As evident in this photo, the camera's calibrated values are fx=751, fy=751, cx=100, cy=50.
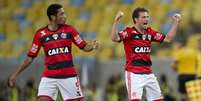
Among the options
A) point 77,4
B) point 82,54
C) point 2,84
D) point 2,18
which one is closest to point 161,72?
point 82,54

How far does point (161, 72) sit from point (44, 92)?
329 inches

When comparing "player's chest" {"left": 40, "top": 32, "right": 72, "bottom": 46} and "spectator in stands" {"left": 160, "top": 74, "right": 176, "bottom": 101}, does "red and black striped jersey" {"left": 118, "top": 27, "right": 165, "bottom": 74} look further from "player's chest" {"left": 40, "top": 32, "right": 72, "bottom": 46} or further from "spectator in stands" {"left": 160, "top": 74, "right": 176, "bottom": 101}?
"spectator in stands" {"left": 160, "top": 74, "right": 176, "bottom": 101}

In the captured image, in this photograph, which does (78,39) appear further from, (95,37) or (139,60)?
(95,37)

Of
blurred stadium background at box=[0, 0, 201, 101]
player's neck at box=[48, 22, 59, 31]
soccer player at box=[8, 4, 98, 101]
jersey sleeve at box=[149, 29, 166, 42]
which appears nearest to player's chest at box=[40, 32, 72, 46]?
soccer player at box=[8, 4, 98, 101]

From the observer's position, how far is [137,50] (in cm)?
1027

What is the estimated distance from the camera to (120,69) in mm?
18812

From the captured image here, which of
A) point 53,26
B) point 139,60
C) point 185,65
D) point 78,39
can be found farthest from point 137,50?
point 185,65

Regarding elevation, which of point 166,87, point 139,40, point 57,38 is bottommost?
point 166,87

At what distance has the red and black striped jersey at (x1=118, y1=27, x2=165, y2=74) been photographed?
1027cm

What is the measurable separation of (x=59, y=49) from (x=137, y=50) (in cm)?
107

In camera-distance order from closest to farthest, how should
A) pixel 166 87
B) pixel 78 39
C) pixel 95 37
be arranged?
pixel 78 39 < pixel 166 87 < pixel 95 37

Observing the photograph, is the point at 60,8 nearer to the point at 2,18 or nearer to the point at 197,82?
the point at 197,82

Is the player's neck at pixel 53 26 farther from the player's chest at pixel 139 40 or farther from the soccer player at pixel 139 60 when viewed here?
the player's chest at pixel 139 40

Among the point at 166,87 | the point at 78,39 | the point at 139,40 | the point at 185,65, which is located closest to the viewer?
the point at 78,39
